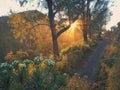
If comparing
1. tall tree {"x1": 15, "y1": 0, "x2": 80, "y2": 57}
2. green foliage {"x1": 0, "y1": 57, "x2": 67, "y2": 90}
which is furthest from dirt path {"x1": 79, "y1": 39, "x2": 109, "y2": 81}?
green foliage {"x1": 0, "y1": 57, "x2": 67, "y2": 90}

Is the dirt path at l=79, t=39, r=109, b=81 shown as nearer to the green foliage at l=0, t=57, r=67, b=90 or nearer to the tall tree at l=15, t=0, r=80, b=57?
the tall tree at l=15, t=0, r=80, b=57

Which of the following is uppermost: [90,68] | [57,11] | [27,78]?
[57,11]

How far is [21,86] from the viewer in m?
9.61

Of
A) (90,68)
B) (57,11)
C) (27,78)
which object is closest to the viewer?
(27,78)

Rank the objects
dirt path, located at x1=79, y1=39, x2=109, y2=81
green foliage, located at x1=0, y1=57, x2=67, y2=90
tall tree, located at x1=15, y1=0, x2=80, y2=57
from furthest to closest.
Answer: tall tree, located at x1=15, y1=0, x2=80, y2=57 → dirt path, located at x1=79, y1=39, x2=109, y2=81 → green foliage, located at x1=0, y1=57, x2=67, y2=90

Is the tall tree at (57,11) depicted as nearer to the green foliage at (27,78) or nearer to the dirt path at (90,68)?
the dirt path at (90,68)

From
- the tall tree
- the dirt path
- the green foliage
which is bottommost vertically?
the dirt path

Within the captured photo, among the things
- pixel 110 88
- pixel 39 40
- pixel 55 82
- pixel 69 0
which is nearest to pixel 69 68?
pixel 69 0

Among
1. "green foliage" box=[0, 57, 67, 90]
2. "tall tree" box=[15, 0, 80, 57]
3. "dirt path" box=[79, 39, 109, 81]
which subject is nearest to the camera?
"green foliage" box=[0, 57, 67, 90]

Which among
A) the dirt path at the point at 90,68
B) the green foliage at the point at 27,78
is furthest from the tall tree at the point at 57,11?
the green foliage at the point at 27,78

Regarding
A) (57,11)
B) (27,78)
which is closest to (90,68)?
Answer: (57,11)

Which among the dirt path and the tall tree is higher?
the tall tree

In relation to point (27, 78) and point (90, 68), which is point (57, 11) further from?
point (27, 78)

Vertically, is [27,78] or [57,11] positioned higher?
[57,11]
